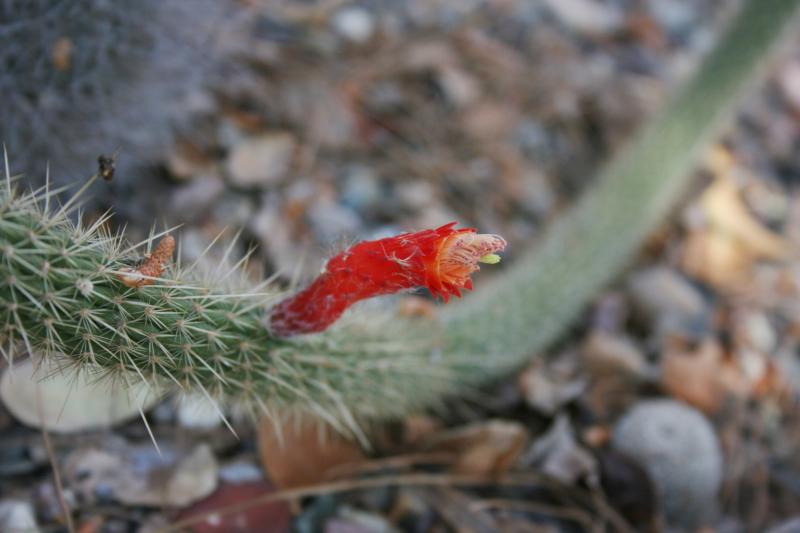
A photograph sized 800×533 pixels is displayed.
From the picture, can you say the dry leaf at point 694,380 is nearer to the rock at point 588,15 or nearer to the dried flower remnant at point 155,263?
the dried flower remnant at point 155,263

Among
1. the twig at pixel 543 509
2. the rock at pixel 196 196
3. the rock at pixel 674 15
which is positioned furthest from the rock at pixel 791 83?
the rock at pixel 196 196

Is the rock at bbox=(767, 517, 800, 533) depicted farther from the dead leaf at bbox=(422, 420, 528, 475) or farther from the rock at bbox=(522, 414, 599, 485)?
the dead leaf at bbox=(422, 420, 528, 475)

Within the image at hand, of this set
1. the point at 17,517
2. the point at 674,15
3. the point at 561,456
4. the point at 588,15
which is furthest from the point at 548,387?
the point at 674,15

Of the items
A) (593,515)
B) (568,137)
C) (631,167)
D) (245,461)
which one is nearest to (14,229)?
(245,461)

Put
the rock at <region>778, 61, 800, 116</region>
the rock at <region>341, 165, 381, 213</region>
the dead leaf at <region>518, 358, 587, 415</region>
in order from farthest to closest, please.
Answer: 1. the rock at <region>778, 61, 800, 116</region>
2. the rock at <region>341, 165, 381, 213</region>
3. the dead leaf at <region>518, 358, 587, 415</region>

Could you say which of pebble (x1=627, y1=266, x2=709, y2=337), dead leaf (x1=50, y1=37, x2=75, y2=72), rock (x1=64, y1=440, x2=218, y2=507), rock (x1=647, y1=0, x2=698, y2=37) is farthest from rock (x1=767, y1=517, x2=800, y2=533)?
rock (x1=647, y1=0, x2=698, y2=37)

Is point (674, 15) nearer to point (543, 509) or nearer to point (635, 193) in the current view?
point (635, 193)
